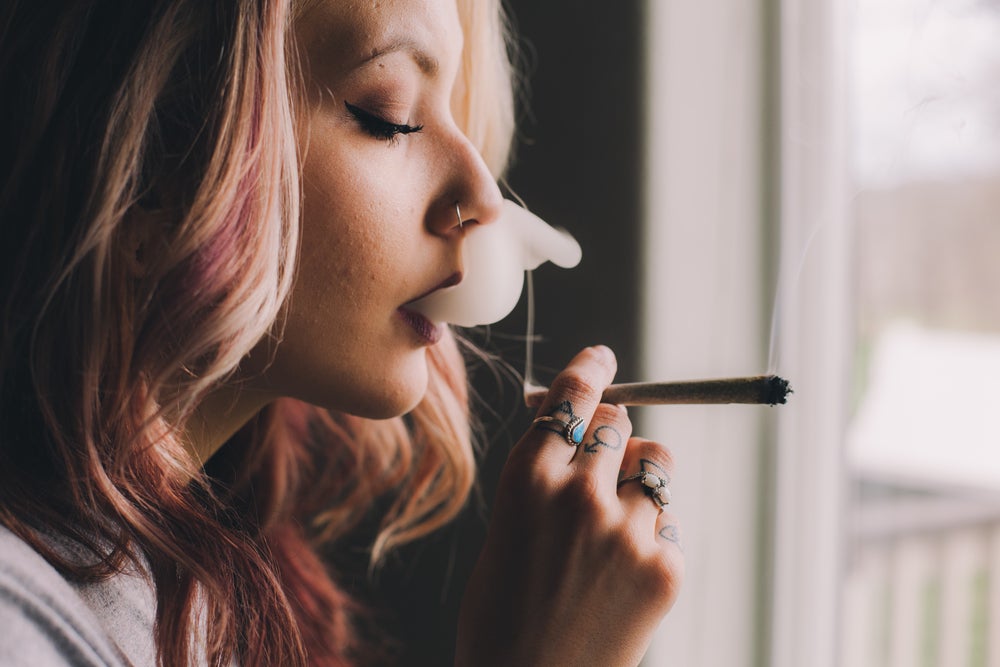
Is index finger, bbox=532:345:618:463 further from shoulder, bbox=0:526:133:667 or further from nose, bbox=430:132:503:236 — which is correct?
shoulder, bbox=0:526:133:667

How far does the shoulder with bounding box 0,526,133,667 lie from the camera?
52cm

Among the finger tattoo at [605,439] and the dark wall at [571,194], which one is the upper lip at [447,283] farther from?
the dark wall at [571,194]

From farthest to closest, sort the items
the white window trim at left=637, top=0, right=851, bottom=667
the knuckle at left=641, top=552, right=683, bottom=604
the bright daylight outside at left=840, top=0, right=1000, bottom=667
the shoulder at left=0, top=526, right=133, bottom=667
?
the white window trim at left=637, top=0, right=851, bottom=667 < the bright daylight outside at left=840, top=0, right=1000, bottom=667 < the knuckle at left=641, top=552, right=683, bottom=604 < the shoulder at left=0, top=526, right=133, bottom=667

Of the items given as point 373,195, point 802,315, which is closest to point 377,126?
point 373,195

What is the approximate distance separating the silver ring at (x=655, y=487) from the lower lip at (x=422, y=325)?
8.5 inches

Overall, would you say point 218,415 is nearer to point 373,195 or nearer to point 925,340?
point 373,195

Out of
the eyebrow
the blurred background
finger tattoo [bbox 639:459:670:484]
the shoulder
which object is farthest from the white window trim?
the shoulder

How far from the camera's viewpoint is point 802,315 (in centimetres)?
87

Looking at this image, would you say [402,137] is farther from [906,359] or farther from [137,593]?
[906,359]

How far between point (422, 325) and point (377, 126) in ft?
0.58

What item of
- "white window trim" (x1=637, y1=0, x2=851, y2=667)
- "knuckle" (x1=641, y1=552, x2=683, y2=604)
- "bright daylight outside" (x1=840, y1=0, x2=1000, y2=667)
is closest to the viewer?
"knuckle" (x1=641, y1=552, x2=683, y2=604)

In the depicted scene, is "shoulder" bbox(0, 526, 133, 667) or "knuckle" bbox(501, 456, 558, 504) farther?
"knuckle" bbox(501, 456, 558, 504)

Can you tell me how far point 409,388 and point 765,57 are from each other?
0.53m

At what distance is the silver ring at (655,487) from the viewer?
0.67m
